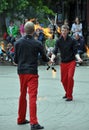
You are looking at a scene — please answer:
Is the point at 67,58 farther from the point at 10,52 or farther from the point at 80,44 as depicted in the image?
the point at 10,52

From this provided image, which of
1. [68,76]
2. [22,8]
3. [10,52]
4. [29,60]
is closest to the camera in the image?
[29,60]

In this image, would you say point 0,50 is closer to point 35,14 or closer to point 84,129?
point 35,14

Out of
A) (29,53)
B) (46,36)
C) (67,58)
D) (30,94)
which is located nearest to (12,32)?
(46,36)

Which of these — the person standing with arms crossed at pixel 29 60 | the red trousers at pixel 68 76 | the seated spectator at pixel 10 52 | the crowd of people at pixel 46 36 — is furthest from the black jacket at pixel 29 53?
the seated spectator at pixel 10 52

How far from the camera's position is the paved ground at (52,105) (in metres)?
9.60

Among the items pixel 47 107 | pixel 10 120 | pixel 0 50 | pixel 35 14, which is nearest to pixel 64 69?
pixel 47 107

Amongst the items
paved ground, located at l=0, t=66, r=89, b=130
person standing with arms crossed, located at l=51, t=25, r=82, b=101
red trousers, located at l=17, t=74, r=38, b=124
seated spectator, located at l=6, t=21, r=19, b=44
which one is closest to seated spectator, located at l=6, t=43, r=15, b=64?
seated spectator, located at l=6, t=21, r=19, b=44

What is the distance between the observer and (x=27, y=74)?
9.29 m

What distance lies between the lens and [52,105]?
463 inches

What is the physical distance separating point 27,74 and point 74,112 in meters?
2.02

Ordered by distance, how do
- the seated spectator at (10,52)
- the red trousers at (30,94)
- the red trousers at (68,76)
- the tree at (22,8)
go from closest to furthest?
the red trousers at (30,94) → the red trousers at (68,76) → the seated spectator at (10,52) → the tree at (22,8)

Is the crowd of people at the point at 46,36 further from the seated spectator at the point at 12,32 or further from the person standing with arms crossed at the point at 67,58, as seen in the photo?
the person standing with arms crossed at the point at 67,58

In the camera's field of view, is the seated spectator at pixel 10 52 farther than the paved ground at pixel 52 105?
Yes

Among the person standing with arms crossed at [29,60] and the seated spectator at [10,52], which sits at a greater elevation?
the person standing with arms crossed at [29,60]
